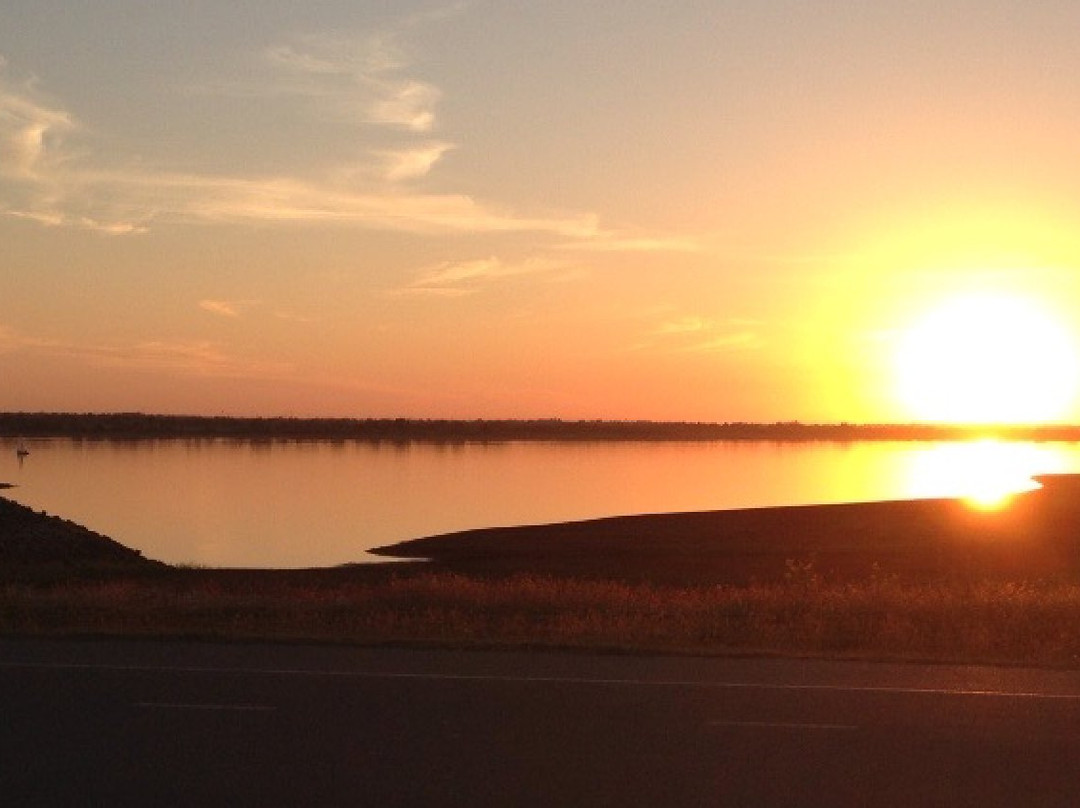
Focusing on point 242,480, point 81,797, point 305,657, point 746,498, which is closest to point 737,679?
point 305,657

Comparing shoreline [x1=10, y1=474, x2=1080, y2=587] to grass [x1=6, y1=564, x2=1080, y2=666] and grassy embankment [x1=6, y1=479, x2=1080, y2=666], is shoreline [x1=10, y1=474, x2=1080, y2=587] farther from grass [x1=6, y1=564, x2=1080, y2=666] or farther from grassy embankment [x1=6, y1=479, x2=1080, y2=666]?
grass [x1=6, y1=564, x2=1080, y2=666]

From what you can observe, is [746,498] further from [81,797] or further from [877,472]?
[81,797]

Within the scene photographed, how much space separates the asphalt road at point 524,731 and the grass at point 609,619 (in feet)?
7.21

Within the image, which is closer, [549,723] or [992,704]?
[549,723]

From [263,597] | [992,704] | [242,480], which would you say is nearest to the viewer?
[992,704]

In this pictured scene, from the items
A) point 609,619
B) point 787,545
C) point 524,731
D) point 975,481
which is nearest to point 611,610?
point 609,619

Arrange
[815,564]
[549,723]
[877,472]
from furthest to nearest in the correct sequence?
1. [877,472]
2. [815,564]
3. [549,723]

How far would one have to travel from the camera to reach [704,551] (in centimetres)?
4628

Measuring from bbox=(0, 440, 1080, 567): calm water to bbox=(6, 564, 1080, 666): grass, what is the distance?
933 inches

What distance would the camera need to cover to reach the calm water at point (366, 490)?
186 feet

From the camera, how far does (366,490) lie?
3359 inches

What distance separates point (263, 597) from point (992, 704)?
15986mm

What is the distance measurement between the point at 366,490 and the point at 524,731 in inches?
2962

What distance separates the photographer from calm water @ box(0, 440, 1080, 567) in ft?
186
